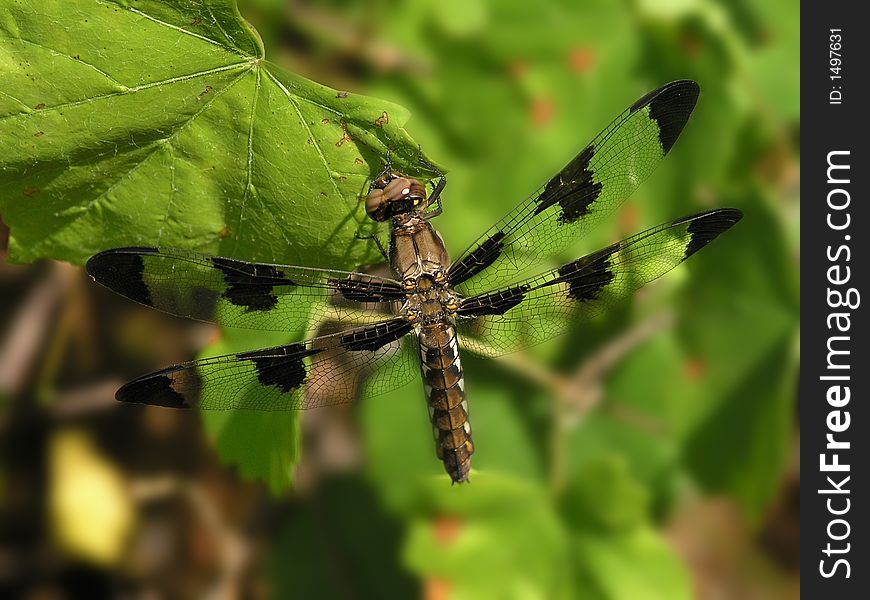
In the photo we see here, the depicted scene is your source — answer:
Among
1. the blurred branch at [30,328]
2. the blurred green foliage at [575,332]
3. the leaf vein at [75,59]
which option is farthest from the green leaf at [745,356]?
the blurred branch at [30,328]

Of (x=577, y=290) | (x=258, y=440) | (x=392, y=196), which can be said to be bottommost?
(x=258, y=440)

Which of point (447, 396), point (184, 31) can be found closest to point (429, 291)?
point (447, 396)

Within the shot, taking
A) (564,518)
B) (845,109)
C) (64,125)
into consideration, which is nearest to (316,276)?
(64,125)

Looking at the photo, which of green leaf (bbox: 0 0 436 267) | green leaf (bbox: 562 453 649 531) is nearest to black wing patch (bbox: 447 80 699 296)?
green leaf (bbox: 0 0 436 267)

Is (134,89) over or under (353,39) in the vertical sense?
under

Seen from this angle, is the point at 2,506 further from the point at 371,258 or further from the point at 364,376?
the point at 371,258

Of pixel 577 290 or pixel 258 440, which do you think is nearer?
pixel 258 440

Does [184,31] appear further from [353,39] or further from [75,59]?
[353,39]
